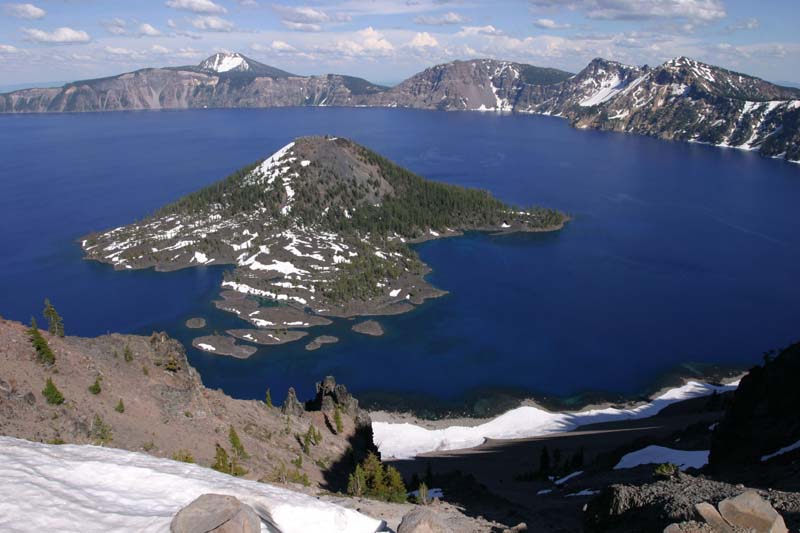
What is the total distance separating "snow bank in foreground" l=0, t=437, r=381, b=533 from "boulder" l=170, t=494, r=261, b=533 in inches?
21.8

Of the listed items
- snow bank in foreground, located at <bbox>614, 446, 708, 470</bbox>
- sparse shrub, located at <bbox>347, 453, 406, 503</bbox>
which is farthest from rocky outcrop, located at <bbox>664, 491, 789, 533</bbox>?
snow bank in foreground, located at <bbox>614, 446, 708, 470</bbox>

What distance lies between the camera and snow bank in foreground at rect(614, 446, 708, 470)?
4369 centimetres

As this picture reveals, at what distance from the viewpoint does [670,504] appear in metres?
19.4

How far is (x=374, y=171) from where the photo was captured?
180 meters

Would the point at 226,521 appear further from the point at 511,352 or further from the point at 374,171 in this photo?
the point at 374,171

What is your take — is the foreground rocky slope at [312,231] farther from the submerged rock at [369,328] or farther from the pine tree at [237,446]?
the pine tree at [237,446]

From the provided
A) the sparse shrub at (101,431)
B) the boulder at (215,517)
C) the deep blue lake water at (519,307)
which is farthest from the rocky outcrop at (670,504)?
the deep blue lake water at (519,307)

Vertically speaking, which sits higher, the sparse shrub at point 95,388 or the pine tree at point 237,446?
the sparse shrub at point 95,388

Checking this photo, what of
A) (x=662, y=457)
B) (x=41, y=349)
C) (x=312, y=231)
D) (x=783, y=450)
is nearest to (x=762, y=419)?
(x=783, y=450)

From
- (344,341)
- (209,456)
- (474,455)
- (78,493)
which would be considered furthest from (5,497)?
(344,341)

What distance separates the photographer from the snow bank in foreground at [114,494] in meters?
14.3

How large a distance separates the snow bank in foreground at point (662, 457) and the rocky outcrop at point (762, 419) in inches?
172

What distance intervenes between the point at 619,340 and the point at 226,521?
92150 millimetres

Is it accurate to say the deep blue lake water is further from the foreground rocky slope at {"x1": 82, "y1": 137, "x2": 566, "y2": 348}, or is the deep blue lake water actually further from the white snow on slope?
the white snow on slope
